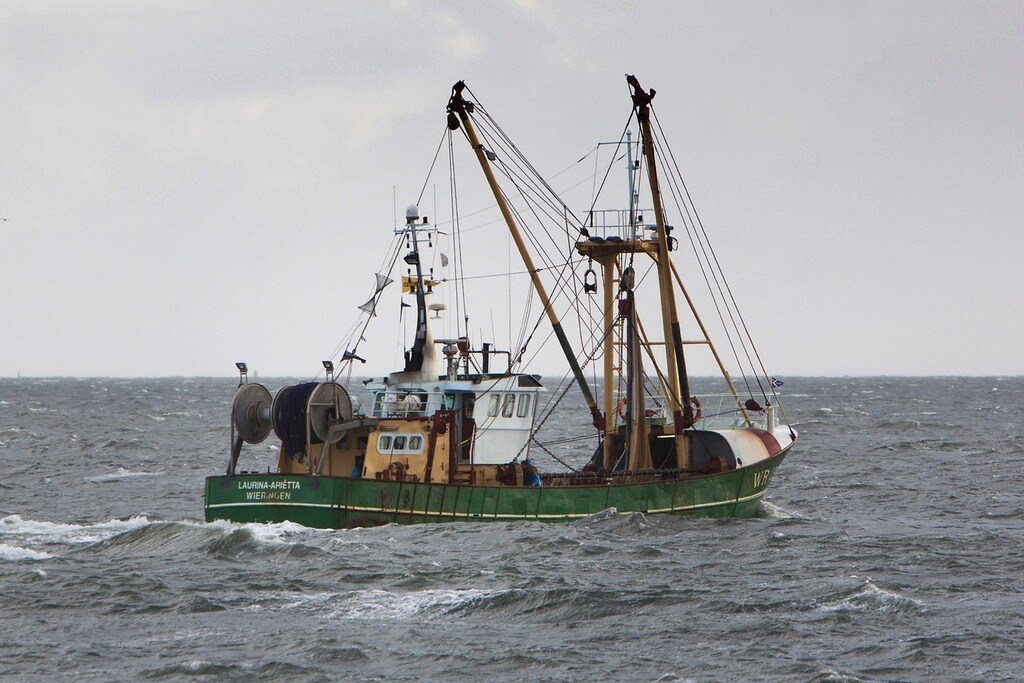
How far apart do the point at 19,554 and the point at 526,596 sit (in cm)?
1341

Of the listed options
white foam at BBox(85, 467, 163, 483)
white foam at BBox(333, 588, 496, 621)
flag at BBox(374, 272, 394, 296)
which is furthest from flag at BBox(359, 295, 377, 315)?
white foam at BBox(85, 467, 163, 483)

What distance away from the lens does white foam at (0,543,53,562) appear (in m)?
29.4

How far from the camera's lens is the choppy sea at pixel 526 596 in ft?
67.6

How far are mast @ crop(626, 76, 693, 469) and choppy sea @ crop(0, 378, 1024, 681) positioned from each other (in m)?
3.19

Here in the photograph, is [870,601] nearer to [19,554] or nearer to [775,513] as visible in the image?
[775,513]

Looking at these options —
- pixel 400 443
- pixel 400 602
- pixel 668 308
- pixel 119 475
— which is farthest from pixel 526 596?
pixel 119 475

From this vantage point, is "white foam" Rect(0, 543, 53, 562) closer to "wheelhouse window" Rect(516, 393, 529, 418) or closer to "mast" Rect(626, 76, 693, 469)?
"wheelhouse window" Rect(516, 393, 529, 418)

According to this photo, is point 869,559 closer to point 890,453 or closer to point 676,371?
point 676,371

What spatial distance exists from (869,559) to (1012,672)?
10.3 metres

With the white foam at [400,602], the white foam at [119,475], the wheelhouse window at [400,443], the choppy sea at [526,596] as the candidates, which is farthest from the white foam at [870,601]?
the white foam at [119,475]

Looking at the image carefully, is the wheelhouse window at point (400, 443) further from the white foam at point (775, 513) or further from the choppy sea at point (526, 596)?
the white foam at point (775, 513)

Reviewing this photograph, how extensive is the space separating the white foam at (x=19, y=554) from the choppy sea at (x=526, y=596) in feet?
0.41

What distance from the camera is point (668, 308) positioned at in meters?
38.2

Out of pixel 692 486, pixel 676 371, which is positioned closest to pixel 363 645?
pixel 692 486
